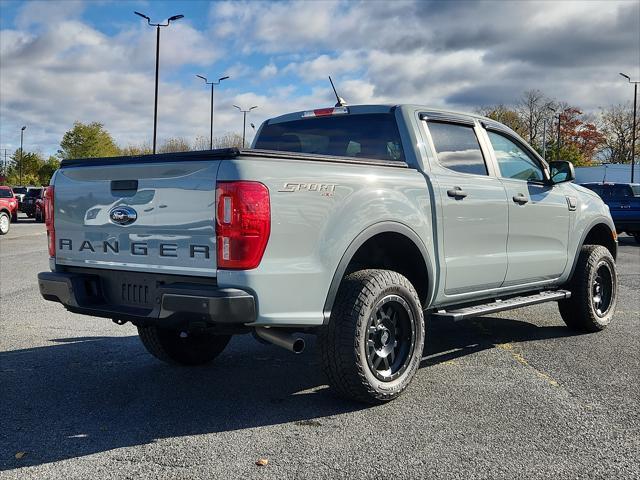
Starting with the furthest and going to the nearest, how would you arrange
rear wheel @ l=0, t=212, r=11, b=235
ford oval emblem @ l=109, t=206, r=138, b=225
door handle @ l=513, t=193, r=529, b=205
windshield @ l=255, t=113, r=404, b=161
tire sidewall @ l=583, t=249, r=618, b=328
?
1. rear wheel @ l=0, t=212, r=11, b=235
2. tire sidewall @ l=583, t=249, r=618, b=328
3. door handle @ l=513, t=193, r=529, b=205
4. windshield @ l=255, t=113, r=404, b=161
5. ford oval emblem @ l=109, t=206, r=138, b=225

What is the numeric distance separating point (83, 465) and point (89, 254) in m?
1.35

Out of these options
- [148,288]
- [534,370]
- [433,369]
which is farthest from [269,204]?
[534,370]

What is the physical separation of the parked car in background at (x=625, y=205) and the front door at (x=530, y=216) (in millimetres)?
A: 13876

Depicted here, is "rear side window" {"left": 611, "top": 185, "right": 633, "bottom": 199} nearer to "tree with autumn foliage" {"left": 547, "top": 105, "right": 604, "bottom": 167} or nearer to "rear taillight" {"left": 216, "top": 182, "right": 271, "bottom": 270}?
"rear taillight" {"left": 216, "top": 182, "right": 271, "bottom": 270}

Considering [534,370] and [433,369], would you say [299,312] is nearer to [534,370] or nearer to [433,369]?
[433,369]

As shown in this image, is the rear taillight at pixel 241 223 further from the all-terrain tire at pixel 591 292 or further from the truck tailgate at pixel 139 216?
the all-terrain tire at pixel 591 292

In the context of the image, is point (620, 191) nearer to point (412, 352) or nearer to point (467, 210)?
point (467, 210)

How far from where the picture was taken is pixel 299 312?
367 centimetres

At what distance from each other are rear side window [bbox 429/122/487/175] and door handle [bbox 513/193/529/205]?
13.8 inches

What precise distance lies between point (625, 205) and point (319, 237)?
17.4 m

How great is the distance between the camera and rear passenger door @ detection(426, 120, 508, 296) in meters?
4.73

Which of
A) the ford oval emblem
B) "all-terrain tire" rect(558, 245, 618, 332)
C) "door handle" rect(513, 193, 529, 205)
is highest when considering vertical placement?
"door handle" rect(513, 193, 529, 205)

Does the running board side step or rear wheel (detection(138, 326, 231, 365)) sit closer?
the running board side step

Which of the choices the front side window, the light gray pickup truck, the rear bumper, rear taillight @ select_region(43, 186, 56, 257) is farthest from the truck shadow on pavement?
the front side window
